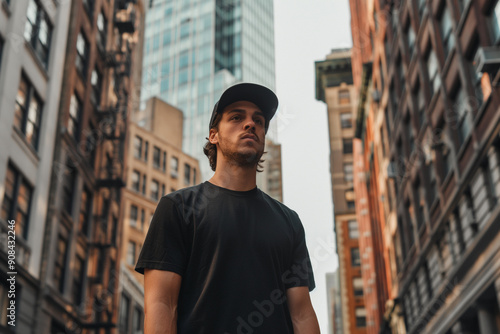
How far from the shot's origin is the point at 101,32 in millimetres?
38781

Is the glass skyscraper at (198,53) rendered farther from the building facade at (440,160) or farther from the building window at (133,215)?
the building facade at (440,160)

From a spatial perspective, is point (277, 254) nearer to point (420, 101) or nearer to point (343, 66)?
point (420, 101)

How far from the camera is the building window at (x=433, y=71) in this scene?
94.0ft

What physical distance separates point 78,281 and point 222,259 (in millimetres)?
31793

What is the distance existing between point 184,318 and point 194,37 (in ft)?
464

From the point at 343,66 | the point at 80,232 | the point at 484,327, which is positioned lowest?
the point at 484,327

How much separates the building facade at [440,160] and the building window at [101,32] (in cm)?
1833

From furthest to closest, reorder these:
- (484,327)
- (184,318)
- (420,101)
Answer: (420,101) < (484,327) < (184,318)

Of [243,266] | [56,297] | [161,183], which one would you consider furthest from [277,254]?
[161,183]

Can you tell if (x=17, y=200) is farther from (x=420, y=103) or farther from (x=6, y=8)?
(x=420, y=103)

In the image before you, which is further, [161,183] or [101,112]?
[161,183]

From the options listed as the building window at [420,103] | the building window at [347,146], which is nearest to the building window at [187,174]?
the building window at [347,146]

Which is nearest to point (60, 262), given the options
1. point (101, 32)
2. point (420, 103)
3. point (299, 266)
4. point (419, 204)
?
point (101, 32)

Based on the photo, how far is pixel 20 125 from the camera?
2434cm
